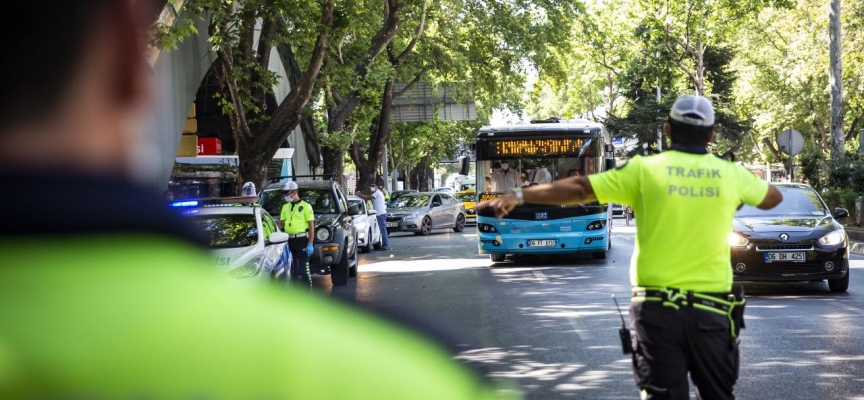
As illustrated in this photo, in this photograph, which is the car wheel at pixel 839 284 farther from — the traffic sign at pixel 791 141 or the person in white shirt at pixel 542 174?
the traffic sign at pixel 791 141

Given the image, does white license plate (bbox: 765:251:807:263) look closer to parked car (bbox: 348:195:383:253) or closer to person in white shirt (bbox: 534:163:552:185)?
person in white shirt (bbox: 534:163:552:185)

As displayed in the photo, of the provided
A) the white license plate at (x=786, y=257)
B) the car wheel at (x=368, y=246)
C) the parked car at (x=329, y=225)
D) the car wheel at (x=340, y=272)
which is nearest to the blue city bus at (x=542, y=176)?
the parked car at (x=329, y=225)

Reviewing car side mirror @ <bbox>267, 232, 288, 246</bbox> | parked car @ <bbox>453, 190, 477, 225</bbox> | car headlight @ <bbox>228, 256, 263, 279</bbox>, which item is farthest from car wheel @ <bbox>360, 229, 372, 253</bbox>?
parked car @ <bbox>453, 190, 477, 225</bbox>

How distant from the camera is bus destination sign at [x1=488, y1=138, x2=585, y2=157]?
2052cm

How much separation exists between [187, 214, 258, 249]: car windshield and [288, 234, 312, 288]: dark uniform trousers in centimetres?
246

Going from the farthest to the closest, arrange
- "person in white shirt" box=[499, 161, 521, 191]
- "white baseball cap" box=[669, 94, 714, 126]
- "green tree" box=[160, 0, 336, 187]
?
1. "green tree" box=[160, 0, 336, 187]
2. "person in white shirt" box=[499, 161, 521, 191]
3. "white baseball cap" box=[669, 94, 714, 126]

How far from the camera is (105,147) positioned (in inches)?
621

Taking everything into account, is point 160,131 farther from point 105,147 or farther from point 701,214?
point 701,214

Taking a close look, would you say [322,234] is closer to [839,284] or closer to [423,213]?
[839,284]

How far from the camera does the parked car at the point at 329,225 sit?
17484mm

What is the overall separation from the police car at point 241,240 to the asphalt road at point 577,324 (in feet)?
5.08

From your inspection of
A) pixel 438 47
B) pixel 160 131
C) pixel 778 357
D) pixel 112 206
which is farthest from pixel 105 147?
pixel 438 47

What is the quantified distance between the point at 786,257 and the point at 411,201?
25402 millimetres

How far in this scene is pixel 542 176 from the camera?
20406 mm
